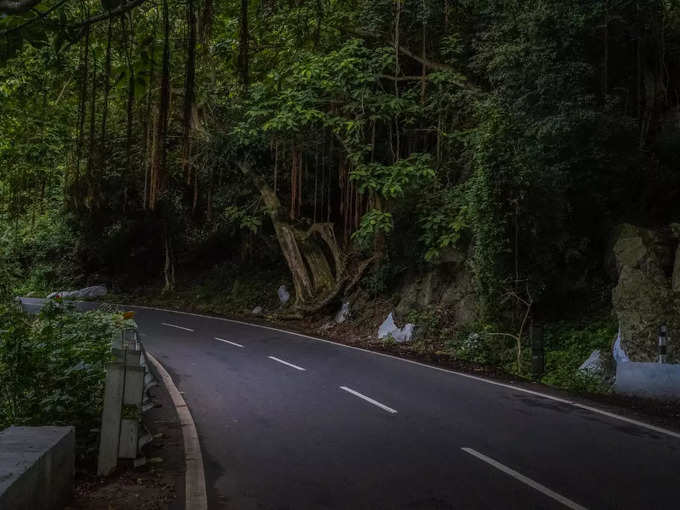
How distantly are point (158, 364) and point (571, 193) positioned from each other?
11.8 meters

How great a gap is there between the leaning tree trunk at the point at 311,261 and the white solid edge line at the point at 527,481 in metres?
16.1

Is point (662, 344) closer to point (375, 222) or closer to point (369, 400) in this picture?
point (369, 400)

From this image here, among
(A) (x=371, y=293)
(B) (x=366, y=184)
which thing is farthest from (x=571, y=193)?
(A) (x=371, y=293)

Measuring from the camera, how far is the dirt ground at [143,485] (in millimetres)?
5332

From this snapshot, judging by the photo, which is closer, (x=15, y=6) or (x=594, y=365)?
(x=15, y=6)

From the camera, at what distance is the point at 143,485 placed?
5863 mm

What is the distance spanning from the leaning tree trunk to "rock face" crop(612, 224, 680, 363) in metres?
10.8

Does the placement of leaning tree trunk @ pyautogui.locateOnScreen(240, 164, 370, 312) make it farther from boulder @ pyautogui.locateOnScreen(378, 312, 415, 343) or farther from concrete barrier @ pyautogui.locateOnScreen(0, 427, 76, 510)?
concrete barrier @ pyautogui.locateOnScreen(0, 427, 76, 510)

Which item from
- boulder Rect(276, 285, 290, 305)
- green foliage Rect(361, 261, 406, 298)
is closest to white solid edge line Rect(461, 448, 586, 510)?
green foliage Rect(361, 261, 406, 298)

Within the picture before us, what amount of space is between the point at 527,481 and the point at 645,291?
8.01 meters

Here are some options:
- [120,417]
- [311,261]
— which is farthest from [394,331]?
[120,417]

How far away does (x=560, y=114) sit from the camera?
591 inches

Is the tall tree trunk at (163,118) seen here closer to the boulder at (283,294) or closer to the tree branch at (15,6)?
the tree branch at (15,6)

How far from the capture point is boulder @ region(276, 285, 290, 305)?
89.4 feet
